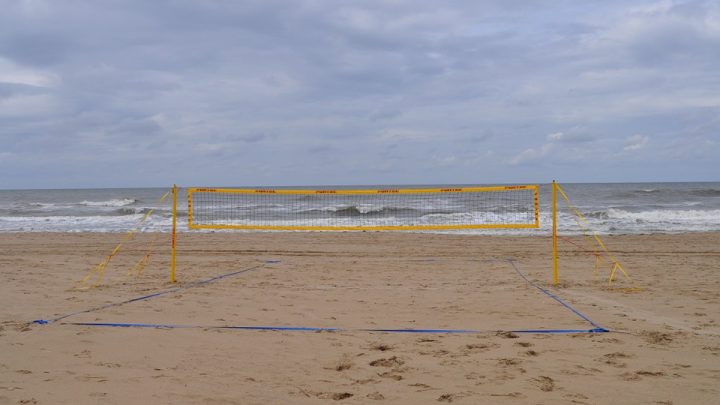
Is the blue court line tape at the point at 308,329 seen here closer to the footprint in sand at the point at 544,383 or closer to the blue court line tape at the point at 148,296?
the blue court line tape at the point at 148,296

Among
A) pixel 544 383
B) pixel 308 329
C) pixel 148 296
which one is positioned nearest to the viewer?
pixel 544 383

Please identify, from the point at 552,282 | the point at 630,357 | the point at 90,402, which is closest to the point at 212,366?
the point at 90,402

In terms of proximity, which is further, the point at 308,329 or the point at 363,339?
the point at 308,329

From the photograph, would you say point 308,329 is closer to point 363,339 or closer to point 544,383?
point 363,339

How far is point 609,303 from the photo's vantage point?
21.2 feet

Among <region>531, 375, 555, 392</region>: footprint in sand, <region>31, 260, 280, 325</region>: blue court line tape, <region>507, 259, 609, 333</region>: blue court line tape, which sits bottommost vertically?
<region>531, 375, 555, 392</region>: footprint in sand

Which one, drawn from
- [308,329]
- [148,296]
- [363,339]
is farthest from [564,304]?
[148,296]

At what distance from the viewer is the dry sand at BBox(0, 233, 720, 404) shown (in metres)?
3.61

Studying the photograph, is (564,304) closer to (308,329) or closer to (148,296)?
(308,329)

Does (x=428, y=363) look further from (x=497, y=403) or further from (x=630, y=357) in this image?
(x=630, y=357)

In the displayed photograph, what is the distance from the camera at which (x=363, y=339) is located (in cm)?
483

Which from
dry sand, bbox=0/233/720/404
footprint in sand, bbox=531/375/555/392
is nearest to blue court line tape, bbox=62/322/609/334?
dry sand, bbox=0/233/720/404

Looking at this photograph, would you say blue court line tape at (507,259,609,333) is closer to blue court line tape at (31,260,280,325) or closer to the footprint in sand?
the footprint in sand

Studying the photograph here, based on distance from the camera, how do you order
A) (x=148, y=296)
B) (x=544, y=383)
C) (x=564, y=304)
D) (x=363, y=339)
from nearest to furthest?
(x=544, y=383) < (x=363, y=339) < (x=564, y=304) < (x=148, y=296)
